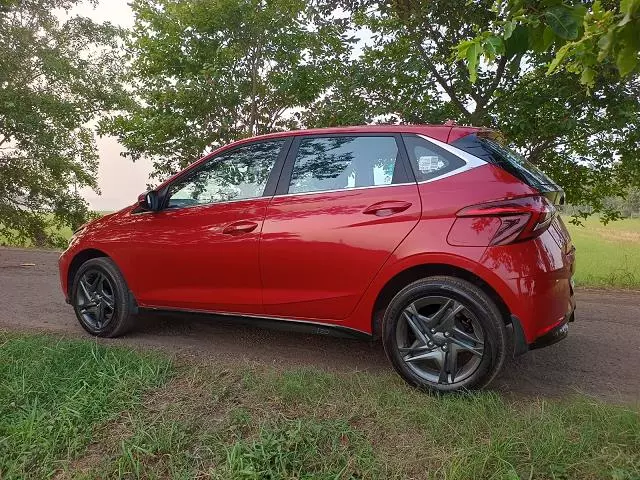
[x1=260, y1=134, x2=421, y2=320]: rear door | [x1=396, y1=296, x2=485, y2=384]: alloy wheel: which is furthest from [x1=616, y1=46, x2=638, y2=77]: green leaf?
[x1=396, y1=296, x2=485, y2=384]: alloy wheel

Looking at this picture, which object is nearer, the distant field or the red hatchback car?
the red hatchback car

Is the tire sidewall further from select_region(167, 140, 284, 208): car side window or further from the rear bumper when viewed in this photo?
the rear bumper

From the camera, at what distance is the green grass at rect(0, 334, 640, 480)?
8.21ft

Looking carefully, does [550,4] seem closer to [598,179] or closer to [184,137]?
[598,179]

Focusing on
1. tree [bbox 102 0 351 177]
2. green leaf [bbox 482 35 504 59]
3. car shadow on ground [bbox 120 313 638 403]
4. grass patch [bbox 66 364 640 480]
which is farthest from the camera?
tree [bbox 102 0 351 177]

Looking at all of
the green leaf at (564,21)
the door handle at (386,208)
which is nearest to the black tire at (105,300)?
the door handle at (386,208)

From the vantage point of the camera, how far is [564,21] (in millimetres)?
2107

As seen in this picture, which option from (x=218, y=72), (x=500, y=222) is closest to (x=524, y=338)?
(x=500, y=222)

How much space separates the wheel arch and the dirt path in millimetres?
552

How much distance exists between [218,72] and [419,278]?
7.84 m

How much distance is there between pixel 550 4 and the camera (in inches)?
85.6

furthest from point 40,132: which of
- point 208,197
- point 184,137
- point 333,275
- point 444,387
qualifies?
point 444,387

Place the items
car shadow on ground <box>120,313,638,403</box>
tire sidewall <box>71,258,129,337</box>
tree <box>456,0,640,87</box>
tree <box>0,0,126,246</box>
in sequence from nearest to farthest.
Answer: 1. tree <box>456,0,640,87</box>
2. car shadow on ground <box>120,313,638,403</box>
3. tire sidewall <box>71,258,129,337</box>
4. tree <box>0,0,126,246</box>

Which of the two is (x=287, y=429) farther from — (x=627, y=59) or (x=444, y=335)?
(x=627, y=59)
